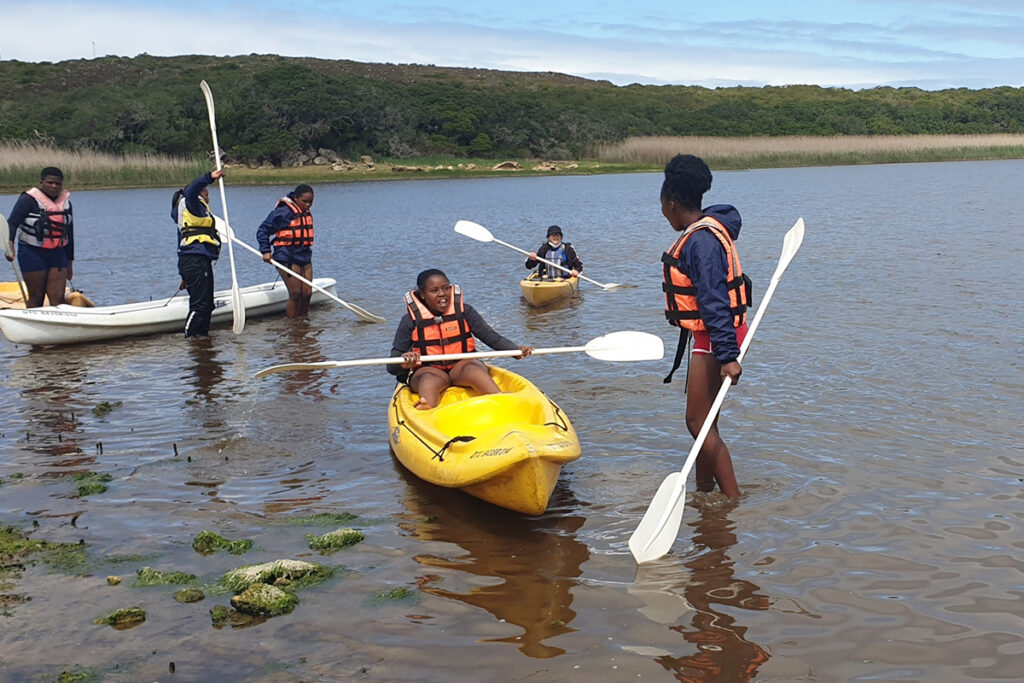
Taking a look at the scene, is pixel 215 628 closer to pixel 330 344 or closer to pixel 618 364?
pixel 618 364

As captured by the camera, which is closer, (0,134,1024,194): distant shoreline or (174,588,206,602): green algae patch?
(174,588,206,602): green algae patch

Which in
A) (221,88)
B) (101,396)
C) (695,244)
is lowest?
(101,396)

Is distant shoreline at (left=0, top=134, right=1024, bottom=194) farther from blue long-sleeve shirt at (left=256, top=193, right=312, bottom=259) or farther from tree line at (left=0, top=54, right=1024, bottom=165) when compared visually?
blue long-sleeve shirt at (left=256, top=193, right=312, bottom=259)

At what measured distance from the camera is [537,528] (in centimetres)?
541

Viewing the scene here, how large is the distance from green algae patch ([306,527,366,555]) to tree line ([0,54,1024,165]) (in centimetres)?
4586

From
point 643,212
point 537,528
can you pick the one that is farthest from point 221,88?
point 537,528

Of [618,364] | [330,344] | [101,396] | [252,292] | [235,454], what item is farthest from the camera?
[252,292]

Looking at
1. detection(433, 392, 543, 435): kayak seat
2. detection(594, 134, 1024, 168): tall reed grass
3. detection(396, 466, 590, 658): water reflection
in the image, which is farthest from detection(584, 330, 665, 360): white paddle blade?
detection(594, 134, 1024, 168): tall reed grass

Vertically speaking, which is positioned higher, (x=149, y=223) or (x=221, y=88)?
(x=221, y=88)

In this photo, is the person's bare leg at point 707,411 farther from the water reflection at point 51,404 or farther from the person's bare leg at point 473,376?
the water reflection at point 51,404

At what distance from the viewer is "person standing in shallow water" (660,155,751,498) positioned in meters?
4.91

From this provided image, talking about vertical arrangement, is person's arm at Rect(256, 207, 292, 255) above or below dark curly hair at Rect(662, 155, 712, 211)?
below

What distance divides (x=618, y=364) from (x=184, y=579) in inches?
217

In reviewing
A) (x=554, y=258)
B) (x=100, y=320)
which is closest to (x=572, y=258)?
(x=554, y=258)
